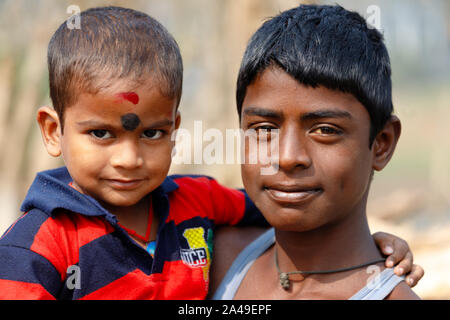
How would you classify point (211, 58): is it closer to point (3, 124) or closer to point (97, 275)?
point (3, 124)

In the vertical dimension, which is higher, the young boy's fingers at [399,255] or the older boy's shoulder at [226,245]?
the older boy's shoulder at [226,245]

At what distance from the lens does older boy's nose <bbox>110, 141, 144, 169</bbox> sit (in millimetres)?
2016

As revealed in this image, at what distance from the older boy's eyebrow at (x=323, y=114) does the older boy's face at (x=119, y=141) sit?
0.53 metres

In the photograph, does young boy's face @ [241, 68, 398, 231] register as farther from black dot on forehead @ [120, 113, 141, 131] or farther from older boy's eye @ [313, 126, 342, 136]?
black dot on forehead @ [120, 113, 141, 131]

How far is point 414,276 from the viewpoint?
205 centimetres

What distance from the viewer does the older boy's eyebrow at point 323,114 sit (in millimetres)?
1922

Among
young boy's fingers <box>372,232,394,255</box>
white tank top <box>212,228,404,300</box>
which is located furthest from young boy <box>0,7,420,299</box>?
young boy's fingers <box>372,232,394,255</box>

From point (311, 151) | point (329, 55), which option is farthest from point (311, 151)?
point (329, 55)

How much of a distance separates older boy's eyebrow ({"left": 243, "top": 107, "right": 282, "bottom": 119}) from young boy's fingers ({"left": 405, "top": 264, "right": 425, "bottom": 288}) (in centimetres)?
77

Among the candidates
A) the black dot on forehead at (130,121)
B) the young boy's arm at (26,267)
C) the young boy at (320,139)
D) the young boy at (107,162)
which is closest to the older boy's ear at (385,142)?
the young boy at (320,139)

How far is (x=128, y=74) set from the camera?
6.60ft

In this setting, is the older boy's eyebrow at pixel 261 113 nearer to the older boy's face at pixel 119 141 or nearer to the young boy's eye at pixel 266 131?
the young boy's eye at pixel 266 131
